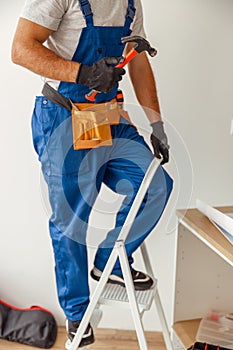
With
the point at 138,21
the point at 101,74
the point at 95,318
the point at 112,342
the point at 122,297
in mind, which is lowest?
the point at 112,342

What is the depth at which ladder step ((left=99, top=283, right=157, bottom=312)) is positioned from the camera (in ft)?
6.42

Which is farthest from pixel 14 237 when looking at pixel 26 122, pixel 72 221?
pixel 72 221

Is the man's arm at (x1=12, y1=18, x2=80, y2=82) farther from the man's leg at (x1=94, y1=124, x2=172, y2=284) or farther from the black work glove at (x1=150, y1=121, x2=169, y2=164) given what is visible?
the black work glove at (x1=150, y1=121, x2=169, y2=164)

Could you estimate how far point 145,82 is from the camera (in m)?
2.12

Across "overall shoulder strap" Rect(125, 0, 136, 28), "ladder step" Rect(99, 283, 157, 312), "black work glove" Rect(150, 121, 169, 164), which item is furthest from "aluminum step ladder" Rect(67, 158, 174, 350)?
"overall shoulder strap" Rect(125, 0, 136, 28)

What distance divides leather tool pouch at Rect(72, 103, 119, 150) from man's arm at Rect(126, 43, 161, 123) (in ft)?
0.92

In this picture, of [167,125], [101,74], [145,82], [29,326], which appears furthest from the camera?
[29,326]

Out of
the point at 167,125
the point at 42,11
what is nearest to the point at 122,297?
the point at 167,125

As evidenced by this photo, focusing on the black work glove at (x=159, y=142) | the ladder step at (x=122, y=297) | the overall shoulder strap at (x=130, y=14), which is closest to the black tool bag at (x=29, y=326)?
the ladder step at (x=122, y=297)

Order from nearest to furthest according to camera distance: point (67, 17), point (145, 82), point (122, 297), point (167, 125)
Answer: point (67, 17)
point (122, 297)
point (145, 82)
point (167, 125)

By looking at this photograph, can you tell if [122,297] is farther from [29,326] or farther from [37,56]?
[37,56]

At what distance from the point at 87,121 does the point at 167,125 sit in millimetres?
477

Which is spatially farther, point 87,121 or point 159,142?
point 159,142

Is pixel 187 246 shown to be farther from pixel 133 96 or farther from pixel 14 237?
pixel 14 237
